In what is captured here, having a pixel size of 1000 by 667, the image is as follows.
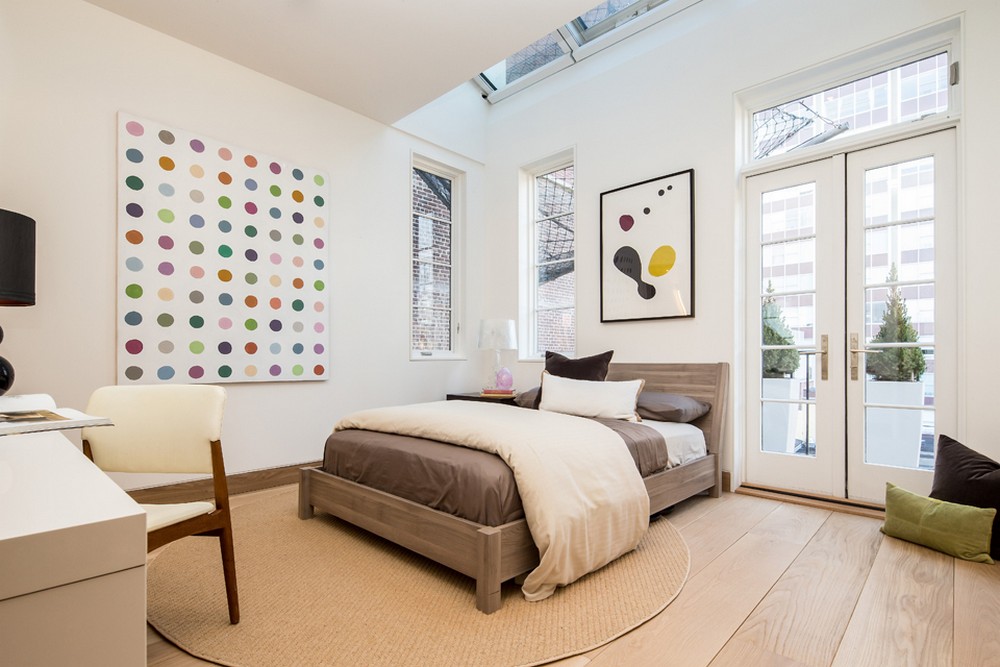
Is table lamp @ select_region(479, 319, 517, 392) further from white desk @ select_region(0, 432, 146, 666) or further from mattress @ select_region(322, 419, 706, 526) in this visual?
white desk @ select_region(0, 432, 146, 666)

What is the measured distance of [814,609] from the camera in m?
1.83

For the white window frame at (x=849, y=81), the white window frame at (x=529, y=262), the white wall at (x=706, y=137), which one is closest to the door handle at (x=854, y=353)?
the white wall at (x=706, y=137)

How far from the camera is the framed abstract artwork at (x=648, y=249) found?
3631mm

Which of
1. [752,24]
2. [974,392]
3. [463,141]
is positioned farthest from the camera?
[463,141]

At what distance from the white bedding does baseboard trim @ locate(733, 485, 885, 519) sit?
435mm

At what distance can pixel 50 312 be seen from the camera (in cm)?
269

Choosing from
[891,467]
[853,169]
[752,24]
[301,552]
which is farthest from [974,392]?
[301,552]

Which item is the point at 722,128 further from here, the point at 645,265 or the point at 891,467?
the point at 891,467

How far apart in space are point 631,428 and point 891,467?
4.90ft

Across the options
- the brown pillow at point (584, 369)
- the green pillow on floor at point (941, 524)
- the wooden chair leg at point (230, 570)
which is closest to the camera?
the wooden chair leg at point (230, 570)

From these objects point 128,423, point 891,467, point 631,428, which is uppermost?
point 128,423

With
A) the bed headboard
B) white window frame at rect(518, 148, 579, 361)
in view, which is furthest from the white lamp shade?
the bed headboard

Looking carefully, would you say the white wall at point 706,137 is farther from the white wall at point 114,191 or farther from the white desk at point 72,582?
the white desk at point 72,582

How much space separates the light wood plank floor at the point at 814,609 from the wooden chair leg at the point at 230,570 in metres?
0.18
